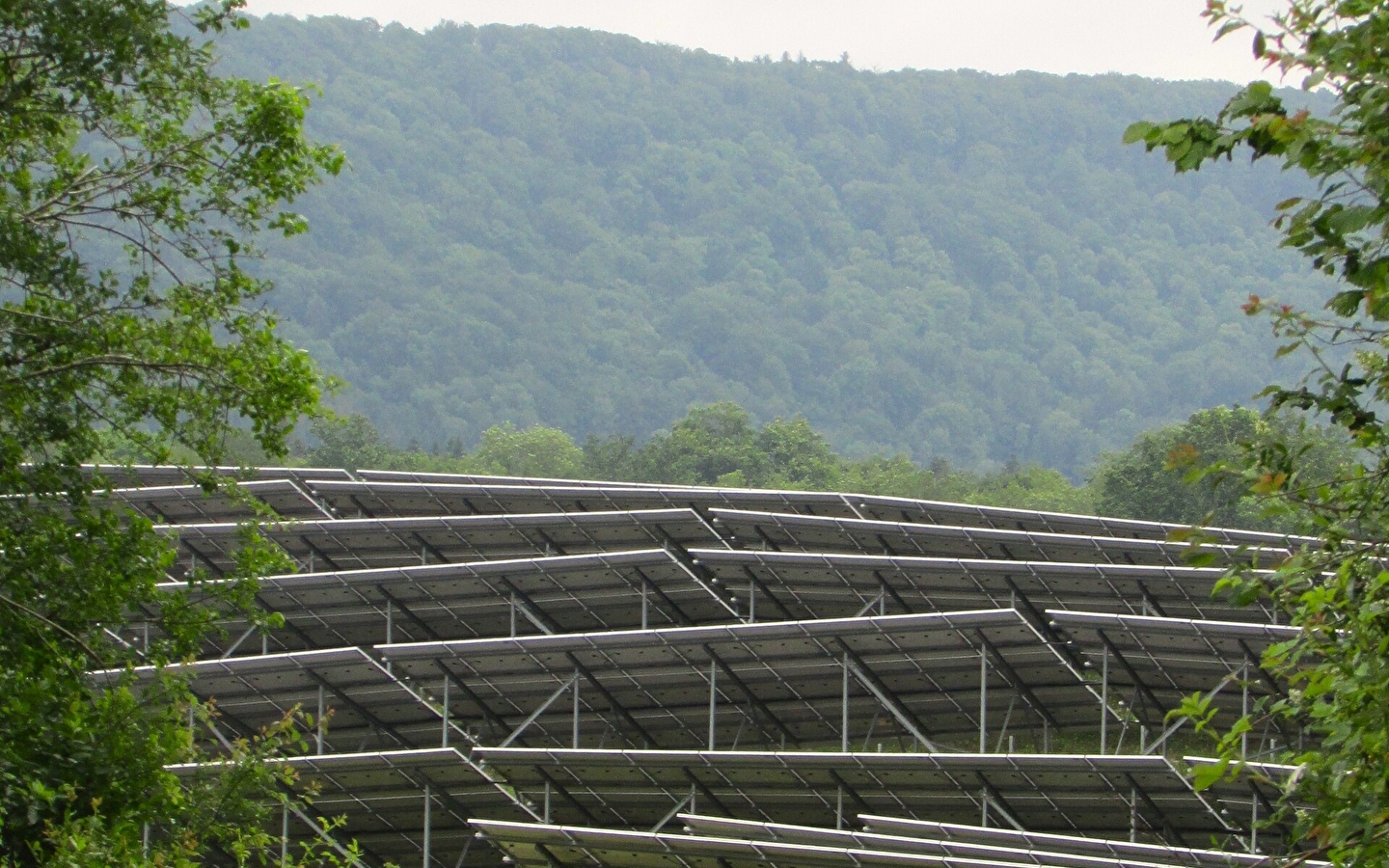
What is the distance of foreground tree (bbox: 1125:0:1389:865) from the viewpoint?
10.8 metres

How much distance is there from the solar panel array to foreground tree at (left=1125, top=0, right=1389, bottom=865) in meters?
17.1

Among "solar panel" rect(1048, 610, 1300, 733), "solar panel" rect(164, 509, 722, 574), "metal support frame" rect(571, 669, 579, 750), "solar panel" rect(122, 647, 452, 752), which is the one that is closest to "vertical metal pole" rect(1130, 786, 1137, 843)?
"solar panel" rect(1048, 610, 1300, 733)

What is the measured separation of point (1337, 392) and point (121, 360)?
1296cm

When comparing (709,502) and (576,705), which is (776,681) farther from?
(709,502)

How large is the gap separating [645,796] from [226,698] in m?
9.59

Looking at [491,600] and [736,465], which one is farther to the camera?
[736,465]

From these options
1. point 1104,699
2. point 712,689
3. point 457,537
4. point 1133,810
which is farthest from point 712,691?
point 457,537

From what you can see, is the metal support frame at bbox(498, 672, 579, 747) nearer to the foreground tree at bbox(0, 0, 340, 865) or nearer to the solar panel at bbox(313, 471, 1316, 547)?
the solar panel at bbox(313, 471, 1316, 547)

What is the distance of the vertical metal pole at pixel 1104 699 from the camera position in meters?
34.7

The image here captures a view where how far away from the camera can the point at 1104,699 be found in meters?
34.6

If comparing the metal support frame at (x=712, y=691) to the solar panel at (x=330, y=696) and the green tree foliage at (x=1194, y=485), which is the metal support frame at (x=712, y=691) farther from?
the green tree foliage at (x=1194, y=485)

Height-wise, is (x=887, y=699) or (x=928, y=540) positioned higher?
(x=928, y=540)

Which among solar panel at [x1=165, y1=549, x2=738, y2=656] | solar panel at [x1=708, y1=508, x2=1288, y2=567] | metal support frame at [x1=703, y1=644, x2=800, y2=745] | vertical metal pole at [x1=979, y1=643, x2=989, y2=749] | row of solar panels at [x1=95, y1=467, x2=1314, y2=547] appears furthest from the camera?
row of solar panels at [x1=95, y1=467, x2=1314, y2=547]

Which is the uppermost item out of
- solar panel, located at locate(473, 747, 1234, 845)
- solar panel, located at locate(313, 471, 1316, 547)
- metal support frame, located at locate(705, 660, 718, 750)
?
solar panel, located at locate(313, 471, 1316, 547)
